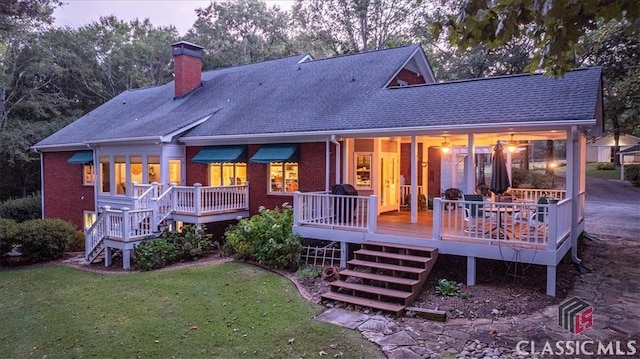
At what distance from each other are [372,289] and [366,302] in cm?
38

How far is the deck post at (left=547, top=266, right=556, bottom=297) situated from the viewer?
727cm

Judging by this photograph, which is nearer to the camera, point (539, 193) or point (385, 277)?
point (385, 277)

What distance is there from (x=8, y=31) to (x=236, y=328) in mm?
11548

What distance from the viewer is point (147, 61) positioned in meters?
31.5

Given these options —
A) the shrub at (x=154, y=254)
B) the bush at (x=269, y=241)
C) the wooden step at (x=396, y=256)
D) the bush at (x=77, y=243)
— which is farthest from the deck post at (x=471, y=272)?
the bush at (x=77, y=243)

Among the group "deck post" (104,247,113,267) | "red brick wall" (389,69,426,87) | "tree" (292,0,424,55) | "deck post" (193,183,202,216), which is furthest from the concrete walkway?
"tree" (292,0,424,55)

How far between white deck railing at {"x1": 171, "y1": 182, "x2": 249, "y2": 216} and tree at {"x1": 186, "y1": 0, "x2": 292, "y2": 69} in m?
21.0

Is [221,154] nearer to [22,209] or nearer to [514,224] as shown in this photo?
[514,224]

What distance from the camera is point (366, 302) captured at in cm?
726

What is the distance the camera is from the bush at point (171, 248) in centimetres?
1102

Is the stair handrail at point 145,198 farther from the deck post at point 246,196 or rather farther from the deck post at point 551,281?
the deck post at point 551,281

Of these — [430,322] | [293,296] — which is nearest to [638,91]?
[430,322]

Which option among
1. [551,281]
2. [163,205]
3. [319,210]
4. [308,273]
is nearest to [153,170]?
[163,205]

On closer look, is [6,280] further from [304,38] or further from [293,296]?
[304,38]
